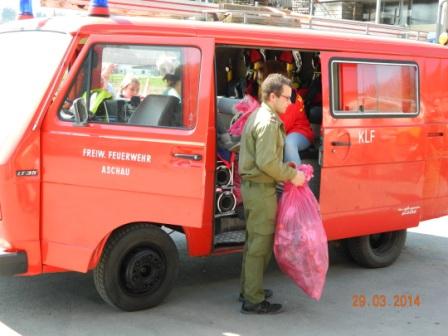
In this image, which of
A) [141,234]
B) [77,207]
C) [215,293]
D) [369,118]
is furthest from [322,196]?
[77,207]

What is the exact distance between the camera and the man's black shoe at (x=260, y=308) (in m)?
4.71

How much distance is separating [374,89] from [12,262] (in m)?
3.49

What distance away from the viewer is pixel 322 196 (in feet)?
17.3

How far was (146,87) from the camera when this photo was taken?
14.8 ft

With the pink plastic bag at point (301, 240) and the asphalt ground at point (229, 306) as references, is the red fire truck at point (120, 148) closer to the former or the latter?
the asphalt ground at point (229, 306)

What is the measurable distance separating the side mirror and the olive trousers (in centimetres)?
128

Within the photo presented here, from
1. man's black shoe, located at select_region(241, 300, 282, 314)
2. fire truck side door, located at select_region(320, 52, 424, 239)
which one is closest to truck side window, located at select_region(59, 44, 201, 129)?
fire truck side door, located at select_region(320, 52, 424, 239)

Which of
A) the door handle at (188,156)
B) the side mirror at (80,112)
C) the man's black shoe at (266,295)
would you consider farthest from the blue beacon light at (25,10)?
the man's black shoe at (266,295)

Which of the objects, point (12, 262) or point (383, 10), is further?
point (383, 10)

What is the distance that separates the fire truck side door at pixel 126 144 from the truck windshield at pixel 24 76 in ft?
0.50

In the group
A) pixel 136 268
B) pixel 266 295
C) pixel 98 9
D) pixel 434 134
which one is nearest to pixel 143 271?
pixel 136 268

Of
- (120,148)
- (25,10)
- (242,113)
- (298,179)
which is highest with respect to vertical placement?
(25,10)

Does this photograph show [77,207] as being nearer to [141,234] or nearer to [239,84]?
[141,234]

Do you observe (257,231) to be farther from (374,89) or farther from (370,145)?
(374,89)
